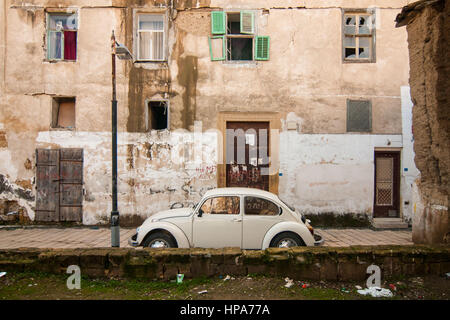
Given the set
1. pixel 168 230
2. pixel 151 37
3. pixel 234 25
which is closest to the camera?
pixel 168 230

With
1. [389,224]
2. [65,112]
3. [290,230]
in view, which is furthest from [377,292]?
[65,112]

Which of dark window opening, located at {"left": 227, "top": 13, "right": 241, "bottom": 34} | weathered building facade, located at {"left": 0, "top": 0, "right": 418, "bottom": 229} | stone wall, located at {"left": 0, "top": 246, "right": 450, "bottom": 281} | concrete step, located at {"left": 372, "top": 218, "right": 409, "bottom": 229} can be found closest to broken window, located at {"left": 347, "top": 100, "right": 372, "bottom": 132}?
weathered building facade, located at {"left": 0, "top": 0, "right": 418, "bottom": 229}

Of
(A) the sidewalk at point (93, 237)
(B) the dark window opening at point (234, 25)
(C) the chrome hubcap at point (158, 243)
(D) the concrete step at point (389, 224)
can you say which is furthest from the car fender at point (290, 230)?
(B) the dark window opening at point (234, 25)

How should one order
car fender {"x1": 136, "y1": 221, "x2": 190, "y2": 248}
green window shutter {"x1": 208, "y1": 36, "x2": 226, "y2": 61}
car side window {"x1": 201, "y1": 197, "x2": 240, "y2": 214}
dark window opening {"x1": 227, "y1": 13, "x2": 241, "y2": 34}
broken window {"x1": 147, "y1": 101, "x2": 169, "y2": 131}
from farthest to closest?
dark window opening {"x1": 227, "y1": 13, "x2": 241, "y2": 34} < broken window {"x1": 147, "y1": 101, "x2": 169, "y2": 131} < green window shutter {"x1": 208, "y1": 36, "x2": 226, "y2": 61} < car side window {"x1": 201, "y1": 197, "x2": 240, "y2": 214} < car fender {"x1": 136, "y1": 221, "x2": 190, "y2": 248}

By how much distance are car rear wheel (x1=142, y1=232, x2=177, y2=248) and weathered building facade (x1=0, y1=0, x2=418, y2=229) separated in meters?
3.62

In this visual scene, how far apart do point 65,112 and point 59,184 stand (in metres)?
2.57

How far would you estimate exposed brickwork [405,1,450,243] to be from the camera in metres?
6.09

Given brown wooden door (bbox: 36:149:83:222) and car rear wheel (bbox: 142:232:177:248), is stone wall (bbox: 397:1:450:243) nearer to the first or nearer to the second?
car rear wheel (bbox: 142:232:177:248)

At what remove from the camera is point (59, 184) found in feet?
30.3

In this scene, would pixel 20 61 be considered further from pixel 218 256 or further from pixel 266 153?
pixel 218 256

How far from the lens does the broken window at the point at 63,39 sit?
947 cm

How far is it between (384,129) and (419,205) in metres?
3.37

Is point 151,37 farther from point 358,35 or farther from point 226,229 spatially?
point 226,229

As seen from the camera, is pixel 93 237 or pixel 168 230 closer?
pixel 168 230
